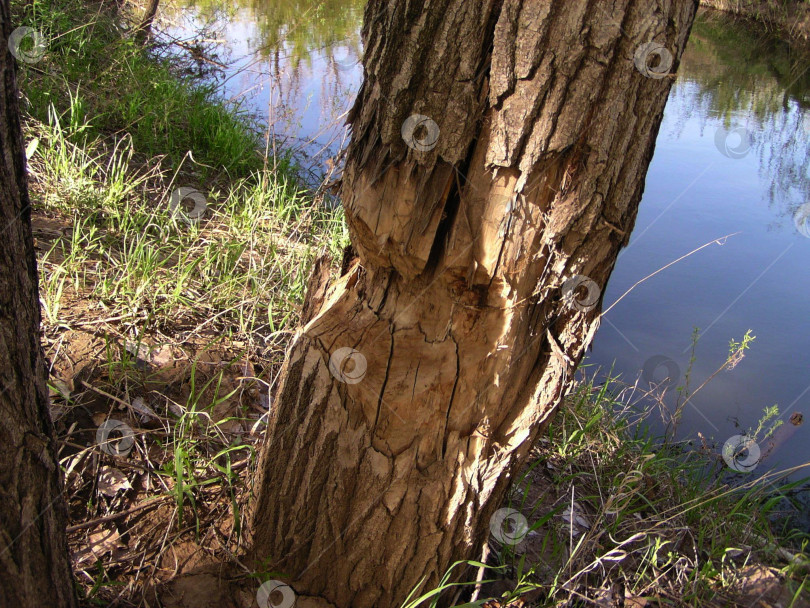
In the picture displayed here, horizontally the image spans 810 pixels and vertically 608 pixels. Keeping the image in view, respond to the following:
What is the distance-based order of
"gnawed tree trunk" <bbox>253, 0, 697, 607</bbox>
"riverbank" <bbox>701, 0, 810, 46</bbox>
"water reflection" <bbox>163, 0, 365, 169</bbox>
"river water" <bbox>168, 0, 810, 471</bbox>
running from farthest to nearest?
"riverbank" <bbox>701, 0, 810, 46</bbox>, "water reflection" <bbox>163, 0, 365, 169</bbox>, "river water" <bbox>168, 0, 810, 471</bbox>, "gnawed tree trunk" <bbox>253, 0, 697, 607</bbox>

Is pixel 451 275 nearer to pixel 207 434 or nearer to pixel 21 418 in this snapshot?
pixel 21 418

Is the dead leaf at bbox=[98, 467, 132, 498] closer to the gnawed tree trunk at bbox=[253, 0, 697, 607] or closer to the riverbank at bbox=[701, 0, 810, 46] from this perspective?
the gnawed tree trunk at bbox=[253, 0, 697, 607]

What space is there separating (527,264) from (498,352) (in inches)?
8.4

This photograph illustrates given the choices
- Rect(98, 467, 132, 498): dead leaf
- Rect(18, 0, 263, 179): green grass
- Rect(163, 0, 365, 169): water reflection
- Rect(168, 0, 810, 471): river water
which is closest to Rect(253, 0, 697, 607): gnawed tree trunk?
Rect(98, 467, 132, 498): dead leaf

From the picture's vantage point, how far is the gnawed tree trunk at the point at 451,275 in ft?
3.86

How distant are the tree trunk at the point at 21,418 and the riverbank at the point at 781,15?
34.9ft

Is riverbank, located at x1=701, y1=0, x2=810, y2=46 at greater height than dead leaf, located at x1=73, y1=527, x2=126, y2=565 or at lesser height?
greater

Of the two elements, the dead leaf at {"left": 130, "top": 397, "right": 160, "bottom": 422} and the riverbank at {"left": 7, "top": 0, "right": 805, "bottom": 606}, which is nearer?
the riverbank at {"left": 7, "top": 0, "right": 805, "bottom": 606}

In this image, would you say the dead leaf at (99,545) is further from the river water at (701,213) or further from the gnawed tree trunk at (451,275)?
the river water at (701,213)

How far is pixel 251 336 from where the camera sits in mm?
2527

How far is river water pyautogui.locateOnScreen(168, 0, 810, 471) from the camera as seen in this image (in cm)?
375

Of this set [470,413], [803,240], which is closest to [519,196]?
[470,413]

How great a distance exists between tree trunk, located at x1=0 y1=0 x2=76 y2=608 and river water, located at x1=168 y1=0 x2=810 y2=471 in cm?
153

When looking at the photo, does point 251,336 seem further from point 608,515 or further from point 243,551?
point 608,515
